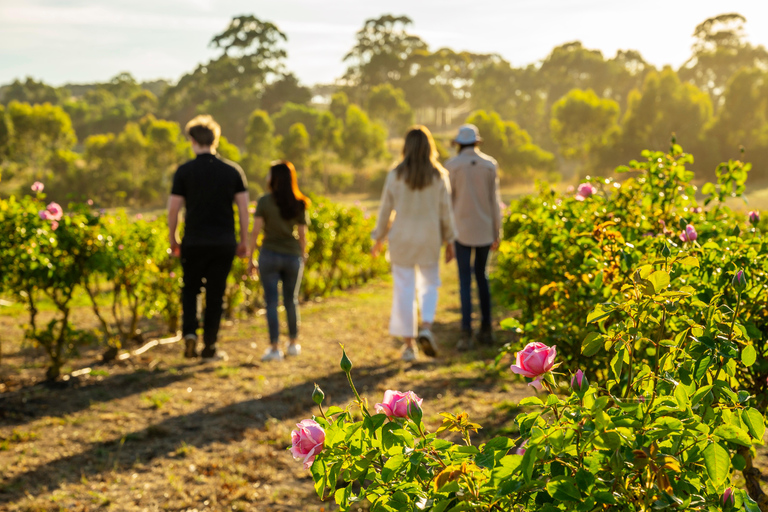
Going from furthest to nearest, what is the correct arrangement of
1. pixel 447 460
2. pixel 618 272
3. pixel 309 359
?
pixel 309 359
pixel 618 272
pixel 447 460

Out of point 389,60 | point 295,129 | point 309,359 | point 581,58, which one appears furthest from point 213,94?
point 309,359

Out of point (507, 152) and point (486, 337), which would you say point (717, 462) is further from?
point (507, 152)

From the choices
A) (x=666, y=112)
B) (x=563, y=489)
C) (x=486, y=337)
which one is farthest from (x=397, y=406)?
(x=666, y=112)

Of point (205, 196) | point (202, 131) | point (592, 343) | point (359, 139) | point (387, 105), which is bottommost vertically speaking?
point (592, 343)

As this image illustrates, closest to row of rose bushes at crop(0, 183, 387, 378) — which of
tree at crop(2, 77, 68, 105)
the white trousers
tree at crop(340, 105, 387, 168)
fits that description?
the white trousers

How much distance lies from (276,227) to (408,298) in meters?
1.20

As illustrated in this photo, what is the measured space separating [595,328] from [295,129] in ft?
147

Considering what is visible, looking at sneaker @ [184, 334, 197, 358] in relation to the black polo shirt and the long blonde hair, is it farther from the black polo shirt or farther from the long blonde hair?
the long blonde hair

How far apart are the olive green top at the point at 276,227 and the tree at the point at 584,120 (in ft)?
141

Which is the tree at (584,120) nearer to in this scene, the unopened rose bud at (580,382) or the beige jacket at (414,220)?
the beige jacket at (414,220)

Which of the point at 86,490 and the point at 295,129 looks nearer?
the point at 86,490

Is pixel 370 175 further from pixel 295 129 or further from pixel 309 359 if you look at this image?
pixel 309 359

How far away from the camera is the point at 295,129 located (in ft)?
148

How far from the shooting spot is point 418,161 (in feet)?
15.6
